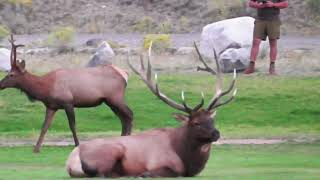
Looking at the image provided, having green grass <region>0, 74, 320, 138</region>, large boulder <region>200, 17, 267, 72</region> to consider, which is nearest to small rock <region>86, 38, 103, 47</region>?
large boulder <region>200, 17, 267, 72</region>

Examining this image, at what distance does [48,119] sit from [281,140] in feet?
15.3

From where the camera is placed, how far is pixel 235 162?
19625 millimetres

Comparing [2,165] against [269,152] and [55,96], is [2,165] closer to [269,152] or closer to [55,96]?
[55,96]

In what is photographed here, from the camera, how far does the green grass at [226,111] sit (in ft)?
89.7

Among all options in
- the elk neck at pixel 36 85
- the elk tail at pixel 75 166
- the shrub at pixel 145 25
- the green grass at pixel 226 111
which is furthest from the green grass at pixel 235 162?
the shrub at pixel 145 25

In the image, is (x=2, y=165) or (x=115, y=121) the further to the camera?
(x=115, y=121)

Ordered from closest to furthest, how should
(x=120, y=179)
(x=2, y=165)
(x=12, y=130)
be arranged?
(x=120, y=179) < (x=2, y=165) < (x=12, y=130)

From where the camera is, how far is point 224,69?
33.4m

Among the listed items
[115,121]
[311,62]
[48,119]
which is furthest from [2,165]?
[311,62]

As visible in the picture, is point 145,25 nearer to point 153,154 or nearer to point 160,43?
point 160,43

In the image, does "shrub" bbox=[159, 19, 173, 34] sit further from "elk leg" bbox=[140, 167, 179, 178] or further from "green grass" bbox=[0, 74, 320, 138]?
"elk leg" bbox=[140, 167, 179, 178]

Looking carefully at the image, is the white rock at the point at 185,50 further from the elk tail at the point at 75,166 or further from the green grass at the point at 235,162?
the elk tail at the point at 75,166

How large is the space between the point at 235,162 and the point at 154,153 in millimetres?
3302

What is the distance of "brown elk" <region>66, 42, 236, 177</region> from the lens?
16.4 metres
